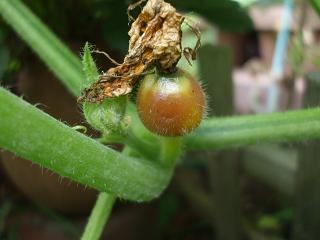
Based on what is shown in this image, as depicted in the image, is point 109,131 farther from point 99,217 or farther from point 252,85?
point 252,85

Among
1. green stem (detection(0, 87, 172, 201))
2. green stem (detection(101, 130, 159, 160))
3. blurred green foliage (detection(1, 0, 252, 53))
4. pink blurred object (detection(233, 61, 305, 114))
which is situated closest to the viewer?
green stem (detection(0, 87, 172, 201))

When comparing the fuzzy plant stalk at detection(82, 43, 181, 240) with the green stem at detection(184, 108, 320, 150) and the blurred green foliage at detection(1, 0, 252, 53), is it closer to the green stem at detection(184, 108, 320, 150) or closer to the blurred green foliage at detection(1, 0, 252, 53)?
the green stem at detection(184, 108, 320, 150)

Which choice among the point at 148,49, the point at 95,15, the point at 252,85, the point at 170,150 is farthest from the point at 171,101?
the point at 252,85

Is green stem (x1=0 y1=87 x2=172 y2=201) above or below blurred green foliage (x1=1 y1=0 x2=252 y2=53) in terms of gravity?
above

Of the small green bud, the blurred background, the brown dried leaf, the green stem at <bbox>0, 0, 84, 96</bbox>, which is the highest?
the brown dried leaf

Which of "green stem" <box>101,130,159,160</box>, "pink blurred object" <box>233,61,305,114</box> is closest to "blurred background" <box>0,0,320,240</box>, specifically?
"green stem" <box>101,130,159,160</box>

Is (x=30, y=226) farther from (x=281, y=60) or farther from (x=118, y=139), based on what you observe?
(x=281, y=60)

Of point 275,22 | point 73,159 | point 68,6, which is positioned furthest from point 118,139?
point 275,22
